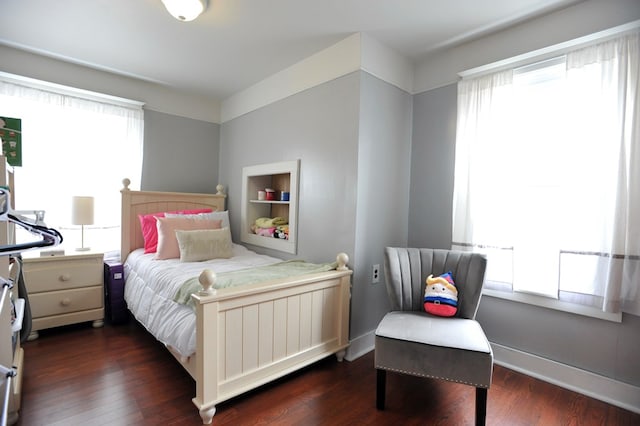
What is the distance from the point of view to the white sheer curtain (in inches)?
66.1

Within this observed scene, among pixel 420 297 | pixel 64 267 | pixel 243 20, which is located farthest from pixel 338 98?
pixel 64 267

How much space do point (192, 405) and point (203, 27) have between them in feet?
7.97

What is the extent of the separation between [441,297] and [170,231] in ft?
7.30

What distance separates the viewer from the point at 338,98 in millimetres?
2309

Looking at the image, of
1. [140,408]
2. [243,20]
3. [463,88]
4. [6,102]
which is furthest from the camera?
[6,102]

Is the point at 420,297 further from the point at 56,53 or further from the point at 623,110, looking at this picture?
the point at 56,53

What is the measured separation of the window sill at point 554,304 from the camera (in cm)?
176

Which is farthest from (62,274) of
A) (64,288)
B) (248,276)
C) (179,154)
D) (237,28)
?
(237,28)

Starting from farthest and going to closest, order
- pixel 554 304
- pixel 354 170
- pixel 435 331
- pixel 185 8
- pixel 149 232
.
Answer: pixel 149 232
pixel 354 170
pixel 554 304
pixel 185 8
pixel 435 331

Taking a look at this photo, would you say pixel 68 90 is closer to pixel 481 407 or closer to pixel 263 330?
pixel 263 330

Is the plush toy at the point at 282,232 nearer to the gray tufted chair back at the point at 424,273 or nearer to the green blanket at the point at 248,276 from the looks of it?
the green blanket at the point at 248,276

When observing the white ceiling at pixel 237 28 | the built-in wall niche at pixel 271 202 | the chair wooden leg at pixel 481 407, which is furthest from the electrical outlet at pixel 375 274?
the white ceiling at pixel 237 28

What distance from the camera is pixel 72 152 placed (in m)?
2.77

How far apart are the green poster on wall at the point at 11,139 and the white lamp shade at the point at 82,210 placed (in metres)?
0.59
